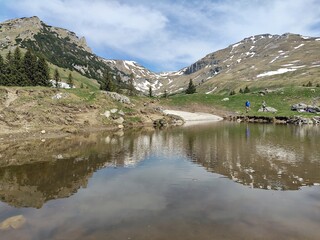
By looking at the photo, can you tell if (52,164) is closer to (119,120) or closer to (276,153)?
(276,153)

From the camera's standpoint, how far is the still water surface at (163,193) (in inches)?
573

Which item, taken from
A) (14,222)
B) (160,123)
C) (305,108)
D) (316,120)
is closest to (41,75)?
(160,123)

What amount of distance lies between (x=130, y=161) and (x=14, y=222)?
55.9 feet

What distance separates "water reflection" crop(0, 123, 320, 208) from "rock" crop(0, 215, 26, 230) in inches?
80.8

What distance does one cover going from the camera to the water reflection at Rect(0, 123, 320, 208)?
2236cm

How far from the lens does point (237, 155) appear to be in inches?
1337

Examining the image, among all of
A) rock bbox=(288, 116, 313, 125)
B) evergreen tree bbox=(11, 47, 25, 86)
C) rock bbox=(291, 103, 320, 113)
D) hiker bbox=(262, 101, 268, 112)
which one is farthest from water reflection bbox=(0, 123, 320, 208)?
hiker bbox=(262, 101, 268, 112)

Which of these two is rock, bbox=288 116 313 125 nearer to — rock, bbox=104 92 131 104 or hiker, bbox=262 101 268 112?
hiker, bbox=262 101 268 112

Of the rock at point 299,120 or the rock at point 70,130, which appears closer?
the rock at point 70,130

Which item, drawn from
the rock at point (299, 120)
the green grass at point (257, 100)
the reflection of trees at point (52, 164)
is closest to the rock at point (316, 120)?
the rock at point (299, 120)

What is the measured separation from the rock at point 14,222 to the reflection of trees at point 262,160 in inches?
635

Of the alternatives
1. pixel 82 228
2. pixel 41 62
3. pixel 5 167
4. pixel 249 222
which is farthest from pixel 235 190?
pixel 41 62

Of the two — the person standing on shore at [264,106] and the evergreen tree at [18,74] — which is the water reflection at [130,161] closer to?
the evergreen tree at [18,74]

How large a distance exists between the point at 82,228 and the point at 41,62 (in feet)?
295
